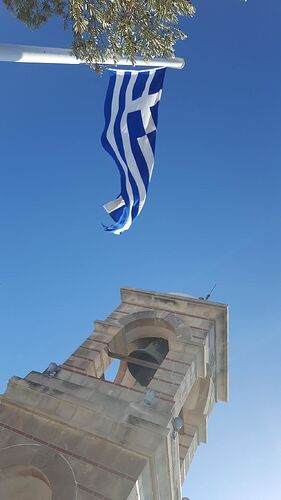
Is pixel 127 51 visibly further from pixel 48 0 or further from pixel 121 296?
pixel 121 296

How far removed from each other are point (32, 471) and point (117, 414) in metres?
2.32

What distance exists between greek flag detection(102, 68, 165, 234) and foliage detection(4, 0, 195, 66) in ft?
4.90

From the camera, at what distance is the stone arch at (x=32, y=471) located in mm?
9133

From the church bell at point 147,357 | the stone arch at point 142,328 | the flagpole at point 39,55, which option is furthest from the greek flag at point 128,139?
the church bell at point 147,357

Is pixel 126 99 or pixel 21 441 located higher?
pixel 126 99

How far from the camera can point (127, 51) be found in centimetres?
955

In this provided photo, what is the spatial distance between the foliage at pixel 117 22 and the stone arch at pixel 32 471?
9444 millimetres

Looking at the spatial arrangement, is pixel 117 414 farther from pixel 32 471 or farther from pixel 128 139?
pixel 128 139

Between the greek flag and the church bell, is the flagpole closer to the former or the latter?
the greek flag

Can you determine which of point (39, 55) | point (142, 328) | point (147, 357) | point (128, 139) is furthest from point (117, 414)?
point (39, 55)

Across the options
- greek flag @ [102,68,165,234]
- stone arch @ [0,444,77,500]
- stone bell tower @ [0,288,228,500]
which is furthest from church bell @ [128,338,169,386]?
greek flag @ [102,68,165,234]

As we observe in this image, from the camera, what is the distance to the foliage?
8730 mm

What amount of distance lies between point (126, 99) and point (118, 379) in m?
10.1

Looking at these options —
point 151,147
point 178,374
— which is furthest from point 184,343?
point 151,147
